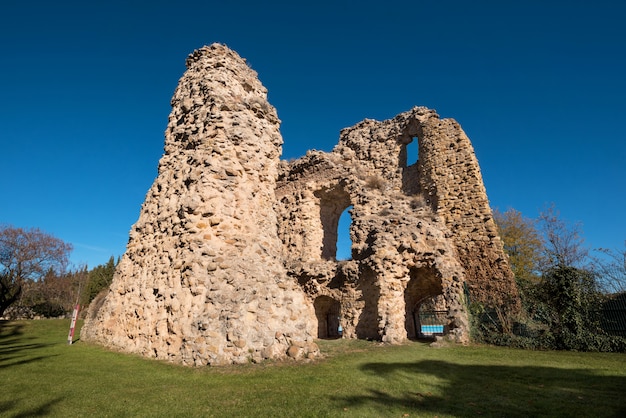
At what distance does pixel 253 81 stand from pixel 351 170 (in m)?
6.81

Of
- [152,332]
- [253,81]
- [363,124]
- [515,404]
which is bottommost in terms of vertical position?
[515,404]

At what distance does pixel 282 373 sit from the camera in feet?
20.5

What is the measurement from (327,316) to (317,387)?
11883mm

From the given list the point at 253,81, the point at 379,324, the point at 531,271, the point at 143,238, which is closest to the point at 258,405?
the point at 143,238

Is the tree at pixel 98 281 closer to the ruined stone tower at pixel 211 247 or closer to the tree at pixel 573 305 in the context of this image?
the ruined stone tower at pixel 211 247

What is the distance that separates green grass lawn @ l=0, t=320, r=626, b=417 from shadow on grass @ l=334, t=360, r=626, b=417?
0.05ft

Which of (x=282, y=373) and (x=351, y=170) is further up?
(x=351, y=170)

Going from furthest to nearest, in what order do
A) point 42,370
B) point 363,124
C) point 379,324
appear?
point 363,124, point 379,324, point 42,370

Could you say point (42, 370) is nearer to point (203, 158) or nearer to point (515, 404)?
point (203, 158)

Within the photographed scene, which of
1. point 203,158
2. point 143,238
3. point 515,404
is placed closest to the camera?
point 515,404

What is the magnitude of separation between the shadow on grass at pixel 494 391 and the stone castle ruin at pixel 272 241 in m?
2.53

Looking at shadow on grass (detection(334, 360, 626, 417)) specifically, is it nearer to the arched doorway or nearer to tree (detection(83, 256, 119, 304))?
the arched doorway

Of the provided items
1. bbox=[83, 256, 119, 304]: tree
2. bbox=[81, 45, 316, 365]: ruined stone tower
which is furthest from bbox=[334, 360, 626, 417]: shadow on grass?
bbox=[83, 256, 119, 304]: tree

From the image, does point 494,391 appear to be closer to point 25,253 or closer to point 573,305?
point 573,305
